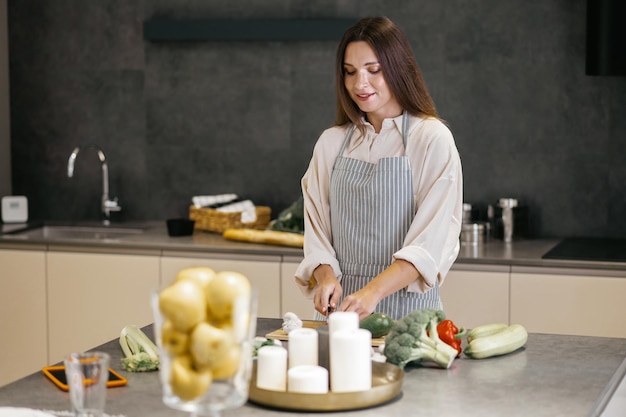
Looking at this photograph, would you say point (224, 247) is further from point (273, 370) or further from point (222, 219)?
point (273, 370)

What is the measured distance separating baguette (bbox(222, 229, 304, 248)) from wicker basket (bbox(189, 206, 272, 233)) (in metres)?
0.12

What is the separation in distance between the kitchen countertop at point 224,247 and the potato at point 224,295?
104 inches

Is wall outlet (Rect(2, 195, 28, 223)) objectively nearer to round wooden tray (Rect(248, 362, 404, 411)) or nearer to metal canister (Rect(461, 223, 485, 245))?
metal canister (Rect(461, 223, 485, 245))

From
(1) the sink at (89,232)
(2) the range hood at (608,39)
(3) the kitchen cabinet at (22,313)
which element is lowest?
Result: (3) the kitchen cabinet at (22,313)

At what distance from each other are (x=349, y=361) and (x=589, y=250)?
2440mm

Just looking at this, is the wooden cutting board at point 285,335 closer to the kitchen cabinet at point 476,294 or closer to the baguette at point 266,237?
the kitchen cabinet at point 476,294

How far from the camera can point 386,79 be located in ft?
9.48

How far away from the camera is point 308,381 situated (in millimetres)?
1946

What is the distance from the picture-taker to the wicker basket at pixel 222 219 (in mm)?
4602

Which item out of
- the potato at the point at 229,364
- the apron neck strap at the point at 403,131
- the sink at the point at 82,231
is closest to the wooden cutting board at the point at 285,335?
the apron neck strap at the point at 403,131

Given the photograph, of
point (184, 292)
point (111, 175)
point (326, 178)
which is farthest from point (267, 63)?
point (184, 292)

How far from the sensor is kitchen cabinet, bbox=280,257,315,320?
165 inches

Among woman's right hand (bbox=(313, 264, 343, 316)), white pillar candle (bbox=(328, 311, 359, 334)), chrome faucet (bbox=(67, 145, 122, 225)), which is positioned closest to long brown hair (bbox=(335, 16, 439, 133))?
woman's right hand (bbox=(313, 264, 343, 316))

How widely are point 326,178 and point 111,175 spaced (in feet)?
7.78
